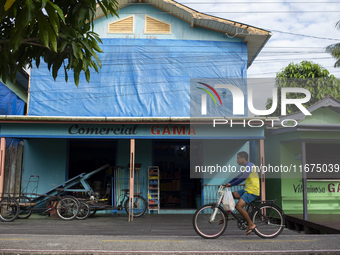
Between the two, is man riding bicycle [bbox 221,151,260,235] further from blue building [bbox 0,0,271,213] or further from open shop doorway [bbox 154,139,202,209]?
open shop doorway [bbox 154,139,202,209]

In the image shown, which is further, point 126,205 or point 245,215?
point 126,205

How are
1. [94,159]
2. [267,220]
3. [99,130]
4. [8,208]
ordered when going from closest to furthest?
1. [267,220]
2. [8,208]
3. [99,130]
4. [94,159]

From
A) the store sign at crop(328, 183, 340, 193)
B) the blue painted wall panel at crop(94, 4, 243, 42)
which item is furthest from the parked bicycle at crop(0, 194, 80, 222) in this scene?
the store sign at crop(328, 183, 340, 193)

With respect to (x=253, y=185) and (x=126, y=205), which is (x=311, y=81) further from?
(x=253, y=185)

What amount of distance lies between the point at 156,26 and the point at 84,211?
25.7ft

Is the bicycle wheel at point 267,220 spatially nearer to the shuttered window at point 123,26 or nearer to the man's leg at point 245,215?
the man's leg at point 245,215

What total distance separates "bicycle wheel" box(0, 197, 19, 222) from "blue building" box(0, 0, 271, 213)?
6.28 ft

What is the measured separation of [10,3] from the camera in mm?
3840

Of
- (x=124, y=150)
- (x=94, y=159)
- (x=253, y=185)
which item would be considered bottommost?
(x=253, y=185)

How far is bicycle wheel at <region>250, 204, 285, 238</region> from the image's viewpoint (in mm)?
7207

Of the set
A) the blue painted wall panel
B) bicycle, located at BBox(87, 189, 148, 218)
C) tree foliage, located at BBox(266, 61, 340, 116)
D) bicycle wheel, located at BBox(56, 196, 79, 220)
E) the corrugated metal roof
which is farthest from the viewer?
tree foliage, located at BBox(266, 61, 340, 116)

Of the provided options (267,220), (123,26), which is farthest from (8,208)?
(123,26)

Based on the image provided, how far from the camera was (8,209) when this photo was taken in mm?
10750

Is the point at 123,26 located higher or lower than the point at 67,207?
higher
